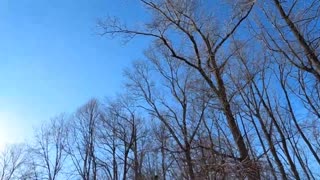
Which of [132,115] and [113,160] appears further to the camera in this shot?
[113,160]

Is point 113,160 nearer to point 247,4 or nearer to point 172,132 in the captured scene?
point 172,132

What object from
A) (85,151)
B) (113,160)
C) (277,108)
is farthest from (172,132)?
(85,151)

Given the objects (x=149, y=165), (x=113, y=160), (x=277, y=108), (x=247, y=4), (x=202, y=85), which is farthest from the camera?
(x=149, y=165)

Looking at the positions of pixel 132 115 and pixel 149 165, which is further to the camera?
pixel 149 165

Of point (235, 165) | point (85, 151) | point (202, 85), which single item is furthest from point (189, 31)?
point (85, 151)

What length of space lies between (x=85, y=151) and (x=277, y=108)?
53.1 feet

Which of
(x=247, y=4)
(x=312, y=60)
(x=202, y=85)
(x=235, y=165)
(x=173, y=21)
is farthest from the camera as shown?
(x=202, y=85)

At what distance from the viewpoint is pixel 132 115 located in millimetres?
25047

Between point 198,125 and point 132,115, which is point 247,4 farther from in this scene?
point 132,115

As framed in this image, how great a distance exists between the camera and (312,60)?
854 centimetres

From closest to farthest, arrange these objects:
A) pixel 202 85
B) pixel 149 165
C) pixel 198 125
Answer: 1. pixel 202 85
2. pixel 198 125
3. pixel 149 165

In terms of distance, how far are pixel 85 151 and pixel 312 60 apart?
22.9 metres

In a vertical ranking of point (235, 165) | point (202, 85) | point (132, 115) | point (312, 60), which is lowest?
point (235, 165)

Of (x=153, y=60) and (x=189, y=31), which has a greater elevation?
(x=153, y=60)
